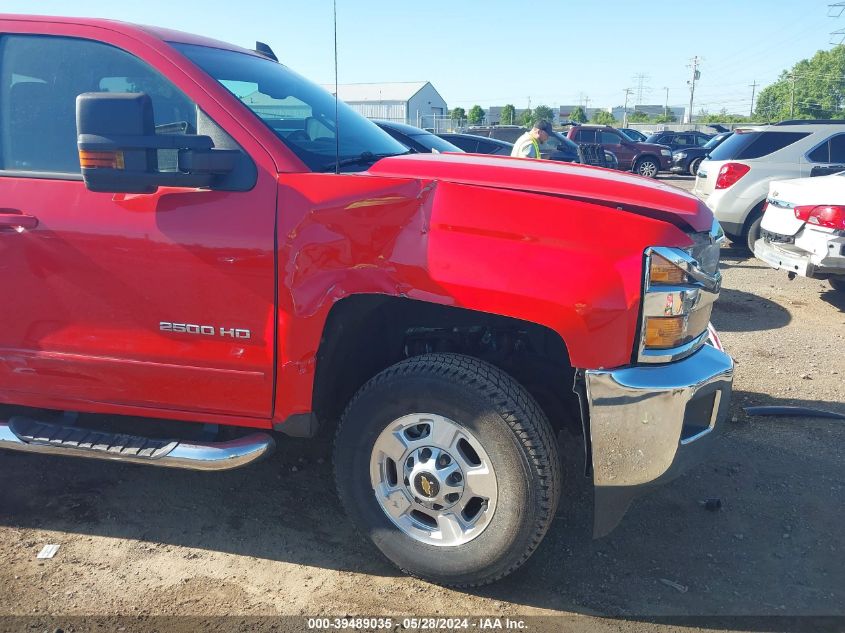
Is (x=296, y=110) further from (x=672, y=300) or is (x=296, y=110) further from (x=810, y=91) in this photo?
(x=810, y=91)

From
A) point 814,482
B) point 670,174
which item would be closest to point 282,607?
point 814,482

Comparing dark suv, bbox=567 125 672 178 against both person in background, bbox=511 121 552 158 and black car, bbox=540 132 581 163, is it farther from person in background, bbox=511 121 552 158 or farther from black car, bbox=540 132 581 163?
person in background, bbox=511 121 552 158

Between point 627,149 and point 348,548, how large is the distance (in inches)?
874

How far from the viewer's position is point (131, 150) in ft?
7.78

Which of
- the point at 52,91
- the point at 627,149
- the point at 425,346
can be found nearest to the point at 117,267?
the point at 52,91

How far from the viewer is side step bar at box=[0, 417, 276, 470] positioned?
105 inches

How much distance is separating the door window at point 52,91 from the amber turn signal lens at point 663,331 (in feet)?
6.37

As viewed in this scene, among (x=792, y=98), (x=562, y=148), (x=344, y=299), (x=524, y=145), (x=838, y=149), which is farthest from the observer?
(x=792, y=98)

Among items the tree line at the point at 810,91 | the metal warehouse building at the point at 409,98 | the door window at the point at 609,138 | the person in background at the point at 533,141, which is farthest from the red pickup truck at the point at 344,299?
the tree line at the point at 810,91

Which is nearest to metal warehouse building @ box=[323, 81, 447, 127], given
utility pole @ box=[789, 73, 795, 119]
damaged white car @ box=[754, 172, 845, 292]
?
damaged white car @ box=[754, 172, 845, 292]

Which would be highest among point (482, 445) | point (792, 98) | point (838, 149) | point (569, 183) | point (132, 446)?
point (792, 98)

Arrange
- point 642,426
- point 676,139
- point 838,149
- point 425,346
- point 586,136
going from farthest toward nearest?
1. point 676,139
2. point 586,136
3. point 838,149
4. point 425,346
5. point 642,426

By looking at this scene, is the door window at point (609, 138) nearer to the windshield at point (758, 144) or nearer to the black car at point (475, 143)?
the black car at point (475, 143)

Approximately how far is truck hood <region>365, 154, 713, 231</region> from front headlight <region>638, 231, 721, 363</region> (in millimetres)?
137
